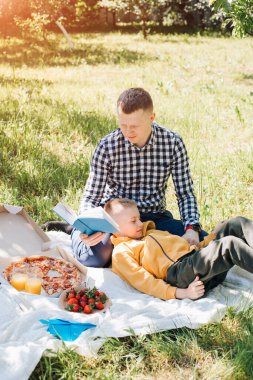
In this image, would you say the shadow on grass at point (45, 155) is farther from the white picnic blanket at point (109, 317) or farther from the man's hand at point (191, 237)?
the white picnic blanket at point (109, 317)

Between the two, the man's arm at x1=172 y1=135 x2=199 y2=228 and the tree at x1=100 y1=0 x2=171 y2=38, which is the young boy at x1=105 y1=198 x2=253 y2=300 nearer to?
the man's arm at x1=172 y1=135 x2=199 y2=228

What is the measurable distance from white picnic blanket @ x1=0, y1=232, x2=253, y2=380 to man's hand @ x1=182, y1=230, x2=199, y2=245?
12.9 inches

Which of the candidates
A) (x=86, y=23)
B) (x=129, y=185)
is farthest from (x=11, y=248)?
(x=86, y=23)

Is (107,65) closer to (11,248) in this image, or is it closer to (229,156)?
(229,156)

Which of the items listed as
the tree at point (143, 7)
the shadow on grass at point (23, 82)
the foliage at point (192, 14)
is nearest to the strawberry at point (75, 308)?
the shadow on grass at point (23, 82)

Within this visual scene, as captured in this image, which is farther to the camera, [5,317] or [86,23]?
[86,23]

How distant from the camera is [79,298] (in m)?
3.47

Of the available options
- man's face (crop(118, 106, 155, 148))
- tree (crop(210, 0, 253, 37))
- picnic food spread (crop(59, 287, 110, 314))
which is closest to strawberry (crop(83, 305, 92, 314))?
picnic food spread (crop(59, 287, 110, 314))

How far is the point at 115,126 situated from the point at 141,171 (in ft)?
10.2

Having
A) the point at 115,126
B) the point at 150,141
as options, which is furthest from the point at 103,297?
the point at 115,126

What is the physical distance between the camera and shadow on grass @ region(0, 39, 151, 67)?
13.1m

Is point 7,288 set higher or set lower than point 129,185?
lower

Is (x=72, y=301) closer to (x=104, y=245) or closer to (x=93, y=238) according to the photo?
(x=93, y=238)

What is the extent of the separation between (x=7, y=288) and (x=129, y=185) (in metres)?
1.18
